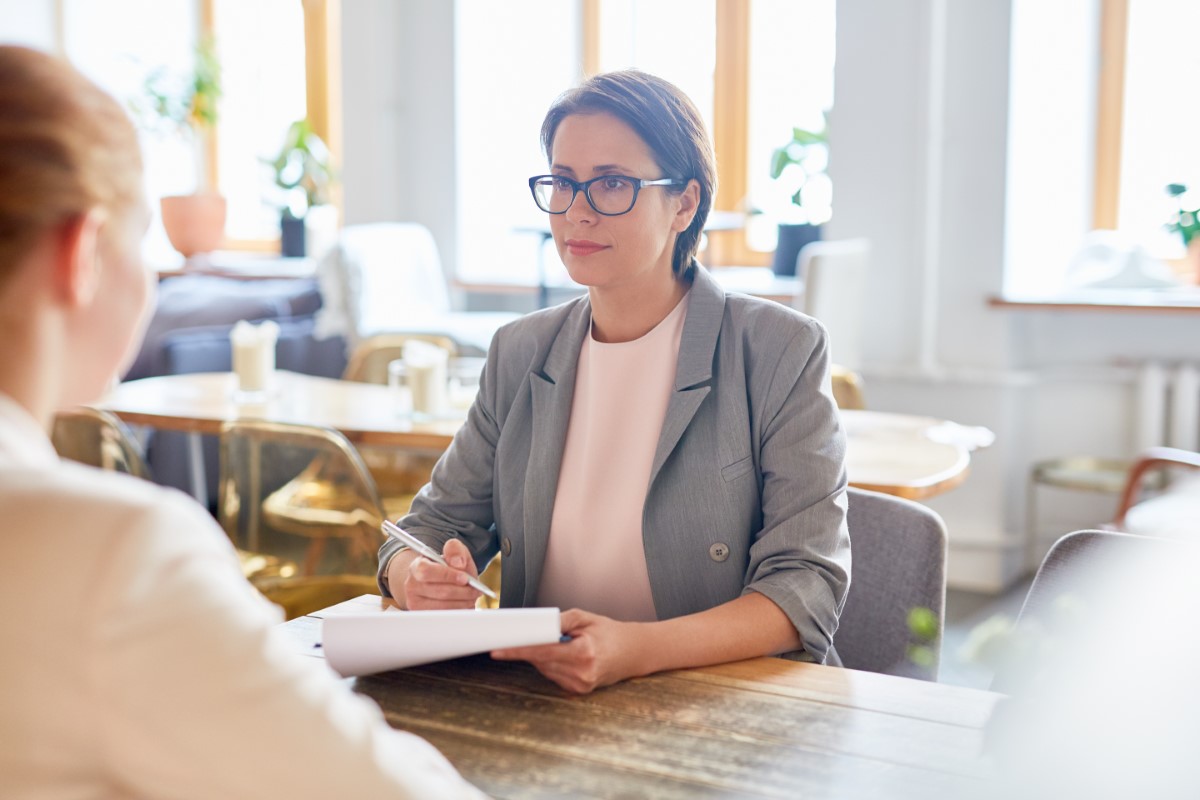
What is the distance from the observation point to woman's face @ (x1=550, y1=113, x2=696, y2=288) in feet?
5.38

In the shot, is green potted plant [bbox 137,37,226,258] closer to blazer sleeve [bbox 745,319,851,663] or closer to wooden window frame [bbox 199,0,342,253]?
wooden window frame [bbox 199,0,342,253]

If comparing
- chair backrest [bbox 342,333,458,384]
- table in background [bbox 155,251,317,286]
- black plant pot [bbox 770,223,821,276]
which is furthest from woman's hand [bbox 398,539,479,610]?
table in background [bbox 155,251,317,286]

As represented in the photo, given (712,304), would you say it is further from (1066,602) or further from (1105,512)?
(1105,512)

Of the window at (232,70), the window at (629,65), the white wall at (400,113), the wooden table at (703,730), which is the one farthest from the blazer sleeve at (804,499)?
the window at (232,70)

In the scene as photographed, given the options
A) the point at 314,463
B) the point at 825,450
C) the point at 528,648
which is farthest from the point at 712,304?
the point at 314,463

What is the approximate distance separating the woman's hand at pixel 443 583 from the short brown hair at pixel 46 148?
0.79 m

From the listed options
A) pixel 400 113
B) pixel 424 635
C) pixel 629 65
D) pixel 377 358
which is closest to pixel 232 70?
pixel 400 113

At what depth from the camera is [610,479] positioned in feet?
5.32

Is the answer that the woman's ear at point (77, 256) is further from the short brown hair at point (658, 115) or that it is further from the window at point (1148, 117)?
the window at point (1148, 117)

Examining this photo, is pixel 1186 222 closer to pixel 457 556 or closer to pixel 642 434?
pixel 642 434

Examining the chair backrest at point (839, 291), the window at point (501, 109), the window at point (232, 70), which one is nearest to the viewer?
the chair backrest at point (839, 291)

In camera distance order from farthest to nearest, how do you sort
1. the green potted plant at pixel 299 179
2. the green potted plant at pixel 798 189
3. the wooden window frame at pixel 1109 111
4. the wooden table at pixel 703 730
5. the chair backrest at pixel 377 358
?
the green potted plant at pixel 299 179 → the green potted plant at pixel 798 189 → the wooden window frame at pixel 1109 111 → the chair backrest at pixel 377 358 → the wooden table at pixel 703 730

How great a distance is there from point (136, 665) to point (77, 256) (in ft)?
0.76

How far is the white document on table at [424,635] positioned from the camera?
116cm
